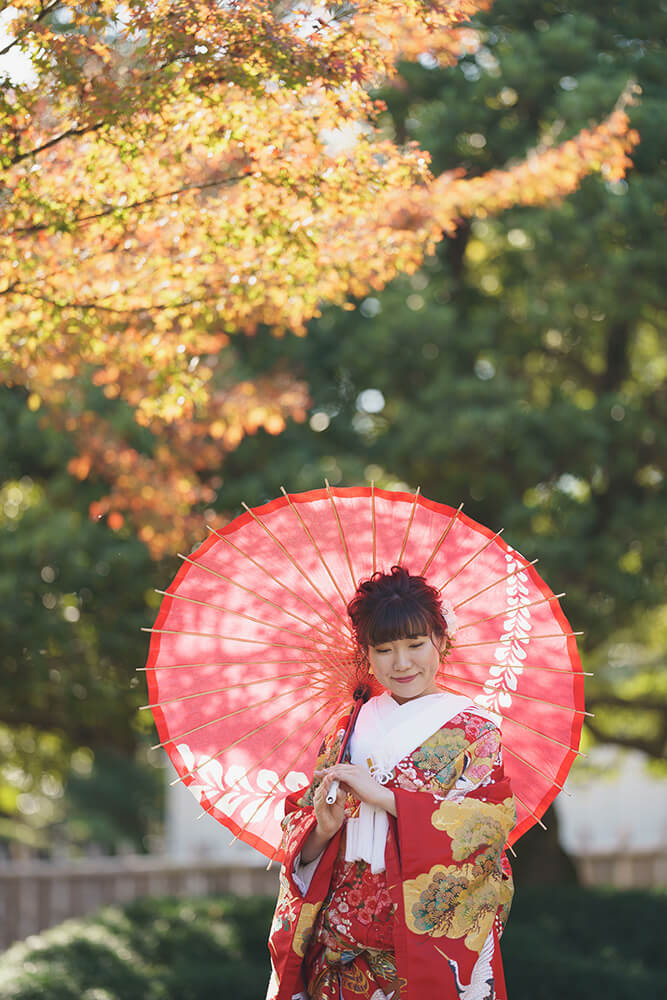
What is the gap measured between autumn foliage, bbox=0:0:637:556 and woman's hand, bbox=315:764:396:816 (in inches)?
77.1

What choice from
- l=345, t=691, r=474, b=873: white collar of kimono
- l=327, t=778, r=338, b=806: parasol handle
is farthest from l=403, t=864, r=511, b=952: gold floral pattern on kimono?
l=327, t=778, r=338, b=806: parasol handle

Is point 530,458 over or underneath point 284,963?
over

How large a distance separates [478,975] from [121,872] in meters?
8.49

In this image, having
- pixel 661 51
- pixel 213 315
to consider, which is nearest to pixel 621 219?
pixel 661 51

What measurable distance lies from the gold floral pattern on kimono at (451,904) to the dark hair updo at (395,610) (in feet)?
1.78

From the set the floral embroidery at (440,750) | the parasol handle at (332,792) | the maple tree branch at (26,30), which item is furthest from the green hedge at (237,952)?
the maple tree branch at (26,30)

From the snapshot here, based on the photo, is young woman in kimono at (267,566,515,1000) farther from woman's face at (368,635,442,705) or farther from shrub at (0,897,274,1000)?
shrub at (0,897,274,1000)

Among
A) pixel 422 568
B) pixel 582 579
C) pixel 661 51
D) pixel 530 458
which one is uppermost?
pixel 661 51

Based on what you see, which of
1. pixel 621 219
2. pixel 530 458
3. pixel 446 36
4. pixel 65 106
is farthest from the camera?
pixel 530 458

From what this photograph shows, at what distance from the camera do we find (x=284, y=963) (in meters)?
2.72

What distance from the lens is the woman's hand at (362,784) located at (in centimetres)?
259

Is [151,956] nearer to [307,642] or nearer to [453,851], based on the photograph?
[307,642]

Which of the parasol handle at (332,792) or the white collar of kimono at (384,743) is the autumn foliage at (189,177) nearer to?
the white collar of kimono at (384,743)

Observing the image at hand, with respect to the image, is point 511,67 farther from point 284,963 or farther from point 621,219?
point 284,963
